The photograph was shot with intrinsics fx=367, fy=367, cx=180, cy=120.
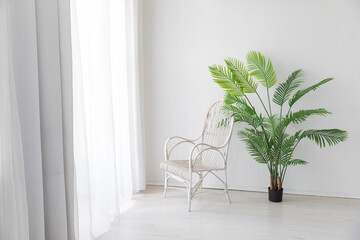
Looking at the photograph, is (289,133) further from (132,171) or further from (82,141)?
(82,141)

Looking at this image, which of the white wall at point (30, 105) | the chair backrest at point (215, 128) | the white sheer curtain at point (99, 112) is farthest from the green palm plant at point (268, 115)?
the white wall at point (30, 105)

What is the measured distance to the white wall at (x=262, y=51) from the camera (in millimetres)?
3982

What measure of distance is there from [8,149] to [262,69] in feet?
8.83

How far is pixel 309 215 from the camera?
3.48 metres

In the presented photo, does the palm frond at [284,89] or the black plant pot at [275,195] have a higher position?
the palm frond at [284,89]

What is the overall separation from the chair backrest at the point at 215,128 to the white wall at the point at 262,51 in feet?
0.83

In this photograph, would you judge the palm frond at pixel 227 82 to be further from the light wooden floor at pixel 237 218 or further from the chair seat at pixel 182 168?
the light wooden floor at pixel 237 218

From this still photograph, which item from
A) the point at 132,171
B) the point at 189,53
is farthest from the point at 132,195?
the point at 189,53

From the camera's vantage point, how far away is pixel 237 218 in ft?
11.2

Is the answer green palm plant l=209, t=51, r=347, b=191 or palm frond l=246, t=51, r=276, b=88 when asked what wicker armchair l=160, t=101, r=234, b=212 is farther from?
palm frond l=246, t=51, r=276, b=88

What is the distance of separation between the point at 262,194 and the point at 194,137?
1032mm

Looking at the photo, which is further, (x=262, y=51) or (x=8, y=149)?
(x=262, y=51)

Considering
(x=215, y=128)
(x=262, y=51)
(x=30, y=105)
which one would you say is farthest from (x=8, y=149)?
(x=262, y=51)

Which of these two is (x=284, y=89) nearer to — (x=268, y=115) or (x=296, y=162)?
(x=268, y=115)
